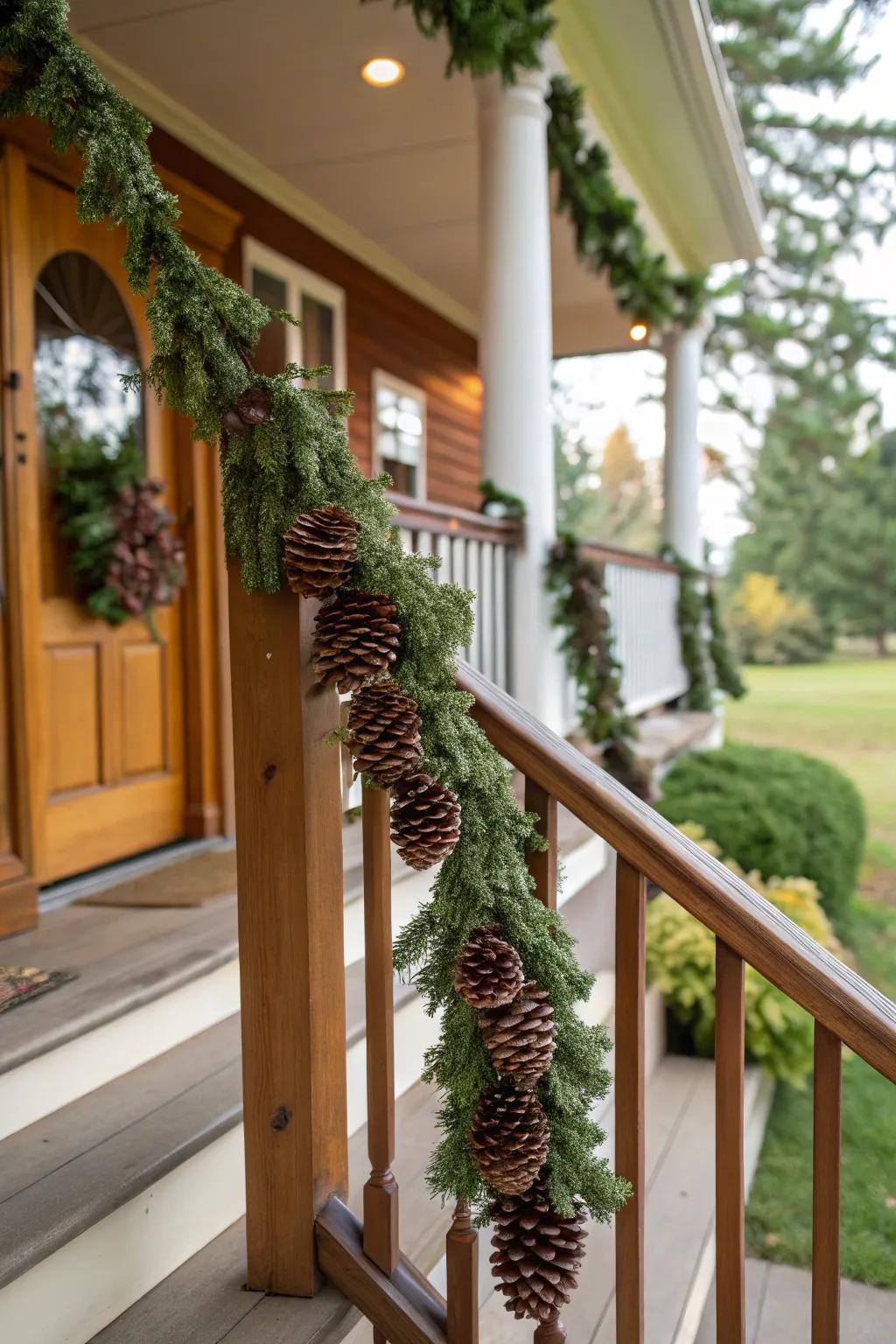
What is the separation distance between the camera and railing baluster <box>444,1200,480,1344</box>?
55.2 inches

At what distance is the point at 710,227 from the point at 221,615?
4.00 meters

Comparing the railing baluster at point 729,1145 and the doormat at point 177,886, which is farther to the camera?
the doormat at point 177,886

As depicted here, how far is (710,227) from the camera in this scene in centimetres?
609

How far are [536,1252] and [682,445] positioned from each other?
5973 mm

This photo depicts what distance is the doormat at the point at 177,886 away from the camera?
2.79 meters

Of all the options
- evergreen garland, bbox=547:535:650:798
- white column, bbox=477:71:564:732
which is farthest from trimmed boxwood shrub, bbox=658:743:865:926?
white column, bbox=477:71:564:732

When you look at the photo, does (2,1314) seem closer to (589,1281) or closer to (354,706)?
(354,706)

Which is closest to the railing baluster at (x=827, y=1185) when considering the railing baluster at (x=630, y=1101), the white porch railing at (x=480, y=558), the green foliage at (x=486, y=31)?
the railing baluster at (x=630, y=1101)

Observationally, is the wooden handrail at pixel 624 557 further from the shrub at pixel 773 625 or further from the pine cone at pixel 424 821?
the shrub at pixel 773 625

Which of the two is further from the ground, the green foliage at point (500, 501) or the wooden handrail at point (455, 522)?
the green foliage at point (500, 501)

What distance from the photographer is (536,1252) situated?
4.29 feet

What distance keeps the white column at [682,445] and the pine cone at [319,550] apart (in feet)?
18.4

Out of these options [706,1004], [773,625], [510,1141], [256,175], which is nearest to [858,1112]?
[706,1004]

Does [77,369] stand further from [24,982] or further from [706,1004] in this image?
[706,1004]
